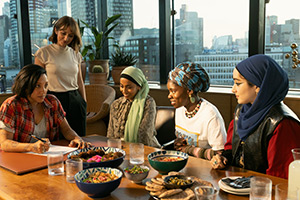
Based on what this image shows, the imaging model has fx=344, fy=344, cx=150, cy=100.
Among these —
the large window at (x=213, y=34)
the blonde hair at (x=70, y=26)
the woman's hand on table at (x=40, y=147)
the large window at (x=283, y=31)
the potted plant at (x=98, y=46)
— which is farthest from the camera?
the potted plant at (x=98, y=46)

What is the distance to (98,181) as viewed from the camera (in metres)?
1.47

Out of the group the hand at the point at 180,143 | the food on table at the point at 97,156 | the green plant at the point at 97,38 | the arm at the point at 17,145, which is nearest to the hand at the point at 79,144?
the arm at the point at 17,145

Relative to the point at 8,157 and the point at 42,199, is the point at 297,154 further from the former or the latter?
the point at 8,157

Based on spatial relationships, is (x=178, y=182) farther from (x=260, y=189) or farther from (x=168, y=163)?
(x=260, y=189)

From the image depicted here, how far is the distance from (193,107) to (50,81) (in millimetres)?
1427

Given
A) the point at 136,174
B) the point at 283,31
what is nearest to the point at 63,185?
the point at 136,174

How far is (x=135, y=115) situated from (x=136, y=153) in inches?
39.4

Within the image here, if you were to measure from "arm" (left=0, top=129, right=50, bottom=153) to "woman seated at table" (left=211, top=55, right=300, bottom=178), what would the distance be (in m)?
1.03

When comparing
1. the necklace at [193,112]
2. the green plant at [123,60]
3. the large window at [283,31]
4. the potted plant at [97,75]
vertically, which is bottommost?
the necklace at [193,112]

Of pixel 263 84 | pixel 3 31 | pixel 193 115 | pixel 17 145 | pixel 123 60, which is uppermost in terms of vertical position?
pixel 3 31

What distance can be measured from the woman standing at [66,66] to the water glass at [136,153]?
1.45 metres

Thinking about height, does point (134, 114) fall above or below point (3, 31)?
below

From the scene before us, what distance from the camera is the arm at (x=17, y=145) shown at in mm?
2094

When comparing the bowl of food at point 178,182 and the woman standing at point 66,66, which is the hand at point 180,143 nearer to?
the bowl of food at point 178,182
